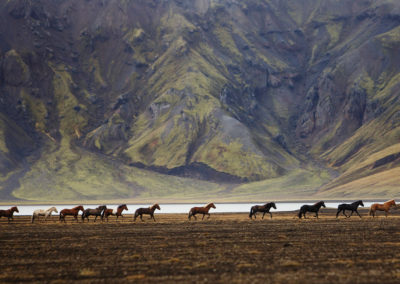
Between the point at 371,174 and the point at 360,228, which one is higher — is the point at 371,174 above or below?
above

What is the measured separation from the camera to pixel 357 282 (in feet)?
70.2

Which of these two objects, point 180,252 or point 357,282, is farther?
point 180,252

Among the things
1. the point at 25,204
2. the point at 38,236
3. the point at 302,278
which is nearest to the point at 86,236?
the point at 38,236

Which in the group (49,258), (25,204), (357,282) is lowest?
(357,282)

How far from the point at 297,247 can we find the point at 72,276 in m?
13.5

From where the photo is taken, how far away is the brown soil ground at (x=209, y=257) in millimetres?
23500

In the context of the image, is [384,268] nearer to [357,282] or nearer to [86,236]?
[357,282]

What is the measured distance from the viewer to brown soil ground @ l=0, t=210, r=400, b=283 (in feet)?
77.1

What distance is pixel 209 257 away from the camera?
1155 inches

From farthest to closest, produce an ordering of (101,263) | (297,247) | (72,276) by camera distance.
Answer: (297,247)
(101,263)
(72,276)

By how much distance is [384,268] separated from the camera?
24.4m

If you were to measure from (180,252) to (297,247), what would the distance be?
6383mm

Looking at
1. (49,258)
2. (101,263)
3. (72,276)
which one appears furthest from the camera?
(49,258)

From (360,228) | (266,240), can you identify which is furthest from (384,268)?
(360,228)
